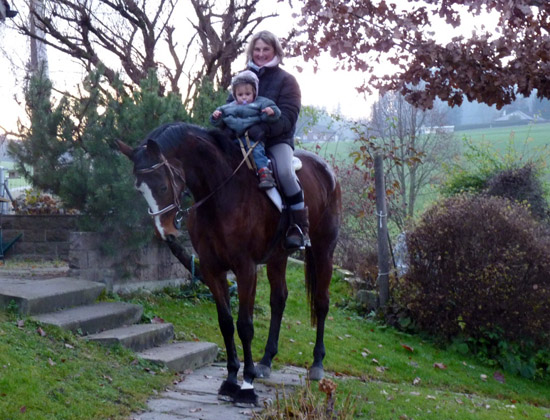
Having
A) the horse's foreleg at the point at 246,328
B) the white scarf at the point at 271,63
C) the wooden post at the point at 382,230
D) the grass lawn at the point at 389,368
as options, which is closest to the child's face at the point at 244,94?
the white scarf at the point at 271,63

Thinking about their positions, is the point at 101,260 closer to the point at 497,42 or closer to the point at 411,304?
the point at 411,304

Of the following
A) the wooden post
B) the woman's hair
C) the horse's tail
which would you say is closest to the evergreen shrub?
the horse's tail

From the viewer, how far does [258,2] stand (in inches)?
527

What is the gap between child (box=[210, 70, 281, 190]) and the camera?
5.58 meters

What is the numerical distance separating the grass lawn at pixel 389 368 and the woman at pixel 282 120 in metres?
1.63

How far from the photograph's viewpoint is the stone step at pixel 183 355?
6426 millimetres

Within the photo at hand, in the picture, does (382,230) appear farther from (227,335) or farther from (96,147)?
(227,335)

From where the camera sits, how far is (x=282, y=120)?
5.82 metres

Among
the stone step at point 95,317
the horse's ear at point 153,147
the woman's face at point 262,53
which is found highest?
the woman's face at point 262,53

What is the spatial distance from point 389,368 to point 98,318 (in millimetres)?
3686

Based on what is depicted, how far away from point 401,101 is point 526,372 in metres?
11.0

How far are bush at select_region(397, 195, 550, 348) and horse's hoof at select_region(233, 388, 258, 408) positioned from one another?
15.8ft

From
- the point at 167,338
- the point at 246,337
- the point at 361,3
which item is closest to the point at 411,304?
the point at 167,338

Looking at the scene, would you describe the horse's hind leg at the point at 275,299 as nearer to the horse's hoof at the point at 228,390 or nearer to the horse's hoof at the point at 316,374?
the horse's hoof at the point at 316,374
